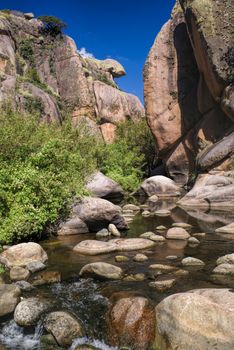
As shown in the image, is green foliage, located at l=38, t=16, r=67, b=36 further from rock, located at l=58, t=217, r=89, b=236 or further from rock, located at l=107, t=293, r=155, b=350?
rock, located at l=107, t=293, r=155, b=350

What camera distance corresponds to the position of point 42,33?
6041 centimetres

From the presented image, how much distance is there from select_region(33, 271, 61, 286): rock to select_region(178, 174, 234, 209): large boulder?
16.6 m

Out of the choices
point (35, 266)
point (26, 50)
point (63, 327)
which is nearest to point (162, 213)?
point (35, 266)

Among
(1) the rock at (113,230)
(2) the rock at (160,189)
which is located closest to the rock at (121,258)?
(1) the rock at (113,230)

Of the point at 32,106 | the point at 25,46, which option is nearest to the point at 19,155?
the point at 32,106

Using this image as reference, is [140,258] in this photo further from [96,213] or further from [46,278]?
[96,213]

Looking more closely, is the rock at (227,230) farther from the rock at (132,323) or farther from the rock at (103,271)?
the rock at (132,323)

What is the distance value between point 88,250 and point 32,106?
35.1 metres

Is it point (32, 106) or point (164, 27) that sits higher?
point (164, 27)

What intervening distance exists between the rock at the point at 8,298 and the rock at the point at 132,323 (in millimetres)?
2310

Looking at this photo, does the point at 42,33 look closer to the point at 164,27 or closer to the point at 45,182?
the point at 164,27

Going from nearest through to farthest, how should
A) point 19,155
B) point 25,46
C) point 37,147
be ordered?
point 19,155 → point 37,147 → point 25,46

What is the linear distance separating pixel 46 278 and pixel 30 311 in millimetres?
2464

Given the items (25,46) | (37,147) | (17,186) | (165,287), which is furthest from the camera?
(25,46)
